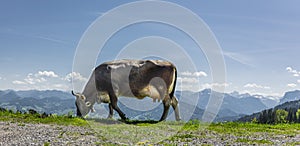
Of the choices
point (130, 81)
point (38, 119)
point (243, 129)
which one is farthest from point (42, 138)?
point (243, 129)

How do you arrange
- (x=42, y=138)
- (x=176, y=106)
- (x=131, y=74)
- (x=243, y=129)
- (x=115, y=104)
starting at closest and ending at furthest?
(x=42, y=138), (x=243, y=129), (x=115, y=104), (x=131, y=74), (x=176, y=106)

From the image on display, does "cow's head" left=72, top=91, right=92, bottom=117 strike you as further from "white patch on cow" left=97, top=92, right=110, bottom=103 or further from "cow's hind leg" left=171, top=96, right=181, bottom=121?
"cow's hind leg" left=171, top=96, right=181, bottom=121

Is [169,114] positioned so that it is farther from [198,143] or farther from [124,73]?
[198,143]

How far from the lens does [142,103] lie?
25.5 metres

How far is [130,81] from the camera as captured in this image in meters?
24.8

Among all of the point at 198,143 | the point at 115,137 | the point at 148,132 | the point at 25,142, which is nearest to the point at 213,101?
the point at 198,143

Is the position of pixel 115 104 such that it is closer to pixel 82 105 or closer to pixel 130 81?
pixel 130 81

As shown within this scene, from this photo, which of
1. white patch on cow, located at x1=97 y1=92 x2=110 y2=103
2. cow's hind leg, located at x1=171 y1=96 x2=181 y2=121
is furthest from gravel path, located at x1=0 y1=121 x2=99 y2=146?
cow's hind leg, located at x1=171 y1=96 x2=181 y2=121

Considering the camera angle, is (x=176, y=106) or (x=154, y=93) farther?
(x=176, y=106)

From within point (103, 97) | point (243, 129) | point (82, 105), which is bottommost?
point (243, 129)

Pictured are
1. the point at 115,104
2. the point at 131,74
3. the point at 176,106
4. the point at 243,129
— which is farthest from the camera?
the point at 176,106

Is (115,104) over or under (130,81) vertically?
under

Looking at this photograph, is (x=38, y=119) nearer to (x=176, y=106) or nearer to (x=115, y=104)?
(x=115, y=104)

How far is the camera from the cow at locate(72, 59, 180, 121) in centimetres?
2458
